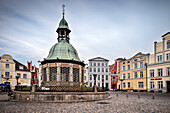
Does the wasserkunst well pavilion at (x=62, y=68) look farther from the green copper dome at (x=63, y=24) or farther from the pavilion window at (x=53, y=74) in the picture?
the green copper dome at (x=63, y=24)

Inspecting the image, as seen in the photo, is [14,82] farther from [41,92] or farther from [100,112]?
[100,112]

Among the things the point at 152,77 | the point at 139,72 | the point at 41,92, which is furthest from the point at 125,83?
the point at 41,92

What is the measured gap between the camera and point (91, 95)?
19375mm

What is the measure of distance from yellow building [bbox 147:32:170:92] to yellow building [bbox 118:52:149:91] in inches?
97.7

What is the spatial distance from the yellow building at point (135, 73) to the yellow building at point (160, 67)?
248cm

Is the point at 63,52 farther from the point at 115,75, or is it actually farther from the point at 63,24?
the point at 115,75

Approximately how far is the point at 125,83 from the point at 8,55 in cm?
4235

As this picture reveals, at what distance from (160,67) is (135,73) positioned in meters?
10.5

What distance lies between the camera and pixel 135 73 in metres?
51.8

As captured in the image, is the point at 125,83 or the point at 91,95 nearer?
the point at 91,95

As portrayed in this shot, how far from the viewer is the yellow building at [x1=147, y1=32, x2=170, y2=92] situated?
40.5m

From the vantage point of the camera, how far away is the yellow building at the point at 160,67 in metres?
40.5

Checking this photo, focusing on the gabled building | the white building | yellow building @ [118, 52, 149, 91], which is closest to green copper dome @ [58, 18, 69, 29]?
yellow building @ [118, 52, 149, 91]

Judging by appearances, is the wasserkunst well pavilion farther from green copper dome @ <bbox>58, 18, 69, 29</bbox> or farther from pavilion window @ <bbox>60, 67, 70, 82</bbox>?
green copper dome @ <bbox>58, 18, 69, 29</bbox>
